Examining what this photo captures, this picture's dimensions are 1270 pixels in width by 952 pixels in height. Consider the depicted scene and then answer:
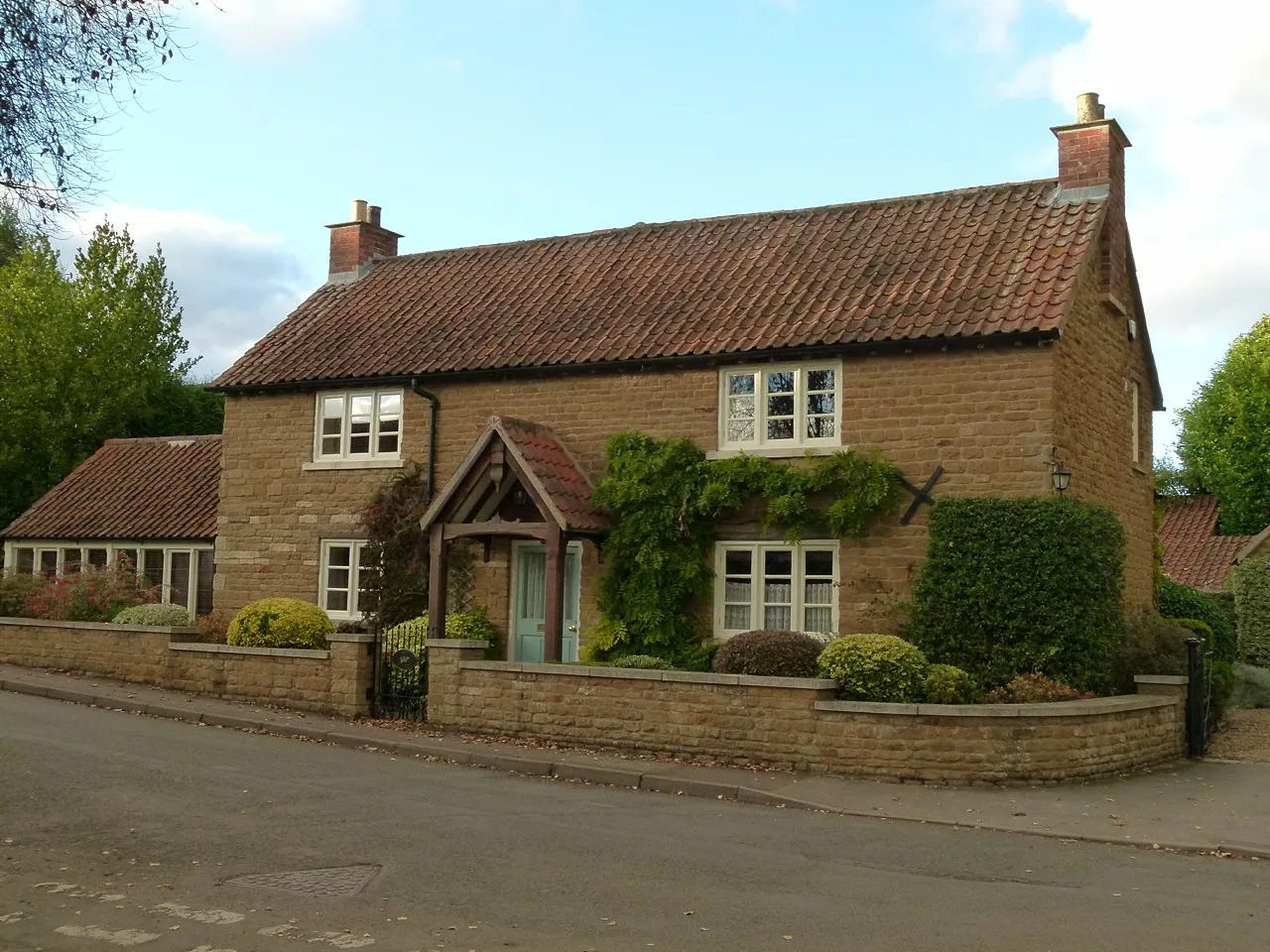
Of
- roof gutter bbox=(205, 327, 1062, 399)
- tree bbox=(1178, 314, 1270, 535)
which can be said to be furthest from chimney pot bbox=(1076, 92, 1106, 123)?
tree bbox=(1178, 314, 1270, 535)

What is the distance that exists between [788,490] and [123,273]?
3107 cm

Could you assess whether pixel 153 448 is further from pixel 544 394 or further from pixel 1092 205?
pixel 1092 205

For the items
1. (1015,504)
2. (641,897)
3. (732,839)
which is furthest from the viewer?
(1015,504)

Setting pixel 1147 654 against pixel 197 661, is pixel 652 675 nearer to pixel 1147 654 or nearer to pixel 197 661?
pixel 1147 654

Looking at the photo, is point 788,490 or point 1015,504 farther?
point 788,490

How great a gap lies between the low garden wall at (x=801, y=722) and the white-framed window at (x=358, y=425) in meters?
6.45

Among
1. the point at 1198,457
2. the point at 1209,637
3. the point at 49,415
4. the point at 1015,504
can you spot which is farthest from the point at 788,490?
the point at 1198,457

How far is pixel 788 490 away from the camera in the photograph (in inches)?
726

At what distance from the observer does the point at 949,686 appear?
14.7 m

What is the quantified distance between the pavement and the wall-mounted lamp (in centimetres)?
379

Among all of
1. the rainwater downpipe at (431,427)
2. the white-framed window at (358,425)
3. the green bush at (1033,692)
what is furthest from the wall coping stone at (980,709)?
the white-framed window at (358,425)

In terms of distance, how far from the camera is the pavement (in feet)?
37.9

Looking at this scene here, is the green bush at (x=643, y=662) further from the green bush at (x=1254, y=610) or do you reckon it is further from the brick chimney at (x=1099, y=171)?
the green bush at (x=1254, y=610)

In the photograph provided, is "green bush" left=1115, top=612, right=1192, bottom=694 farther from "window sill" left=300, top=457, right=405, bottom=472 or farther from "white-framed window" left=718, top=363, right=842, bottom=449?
"window sill" left=300, top=457, right=405, bottom=472
